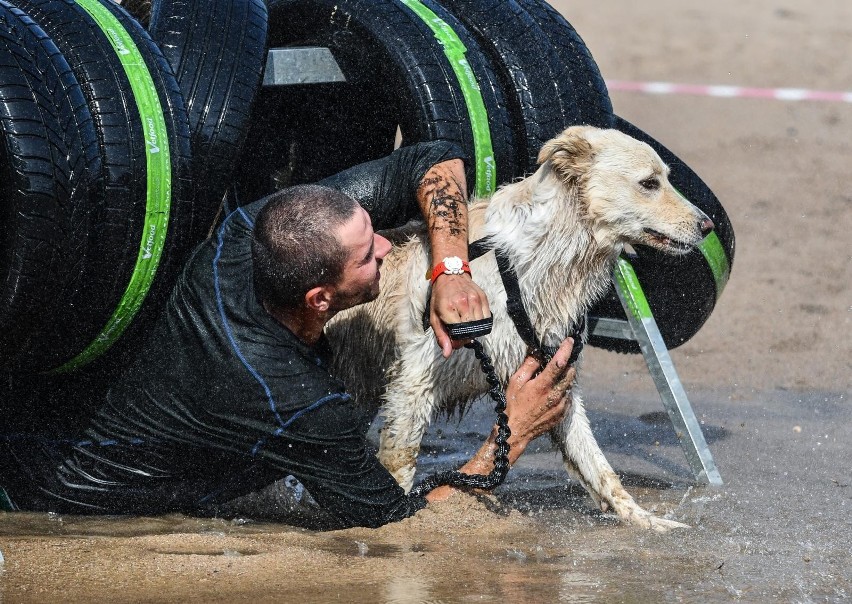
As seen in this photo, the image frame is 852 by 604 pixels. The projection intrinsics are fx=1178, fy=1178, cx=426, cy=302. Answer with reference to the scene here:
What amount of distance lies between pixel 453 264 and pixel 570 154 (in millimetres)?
766

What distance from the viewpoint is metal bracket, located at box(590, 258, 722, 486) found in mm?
5410

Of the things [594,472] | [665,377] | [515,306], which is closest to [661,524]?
[594,472]

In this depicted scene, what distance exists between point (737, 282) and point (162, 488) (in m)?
5.43

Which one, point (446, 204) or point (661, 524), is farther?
point (661, 524)

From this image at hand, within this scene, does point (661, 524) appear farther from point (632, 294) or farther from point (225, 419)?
point (225, 419)

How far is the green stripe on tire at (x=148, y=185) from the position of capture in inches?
183

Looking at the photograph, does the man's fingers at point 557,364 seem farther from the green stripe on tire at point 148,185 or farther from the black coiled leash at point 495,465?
the green stripe on tire at point 148,185

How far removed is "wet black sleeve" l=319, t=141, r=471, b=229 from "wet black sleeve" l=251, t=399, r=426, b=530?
0.82m

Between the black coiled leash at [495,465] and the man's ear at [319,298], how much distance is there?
714 millimetres

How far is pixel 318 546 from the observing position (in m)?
4.29

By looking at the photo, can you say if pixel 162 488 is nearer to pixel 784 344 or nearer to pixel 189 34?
pixel 189 34

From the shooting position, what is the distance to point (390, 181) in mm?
4648

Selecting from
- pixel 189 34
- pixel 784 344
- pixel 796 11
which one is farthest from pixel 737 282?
pixel 796 11

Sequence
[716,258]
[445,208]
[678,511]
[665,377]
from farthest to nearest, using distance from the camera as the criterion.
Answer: [716,258] → [665,377] → [678,511] → [445,208]
